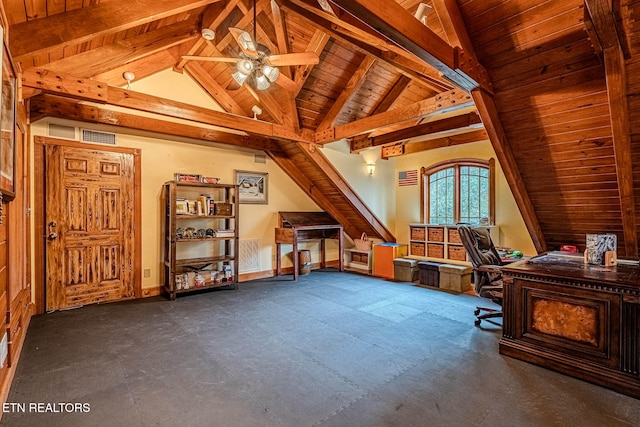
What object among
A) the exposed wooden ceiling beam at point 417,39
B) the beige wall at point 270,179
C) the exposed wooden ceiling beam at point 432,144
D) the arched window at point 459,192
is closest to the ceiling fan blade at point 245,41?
the exposed wooden ceiling beam at point 417,39

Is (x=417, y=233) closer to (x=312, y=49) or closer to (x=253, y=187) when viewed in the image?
(x=253, y=187)

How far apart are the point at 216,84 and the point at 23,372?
4.34 metres

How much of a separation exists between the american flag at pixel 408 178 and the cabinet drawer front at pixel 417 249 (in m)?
1.27

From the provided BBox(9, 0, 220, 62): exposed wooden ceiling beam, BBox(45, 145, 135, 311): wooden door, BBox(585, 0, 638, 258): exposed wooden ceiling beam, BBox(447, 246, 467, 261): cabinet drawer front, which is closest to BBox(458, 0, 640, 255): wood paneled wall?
BBox(585, 0, 638, 258): exposed wooden ceiling beam

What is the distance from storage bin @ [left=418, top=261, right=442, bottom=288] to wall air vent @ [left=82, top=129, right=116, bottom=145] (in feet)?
16.9

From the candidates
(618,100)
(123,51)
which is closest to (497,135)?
(618,100)

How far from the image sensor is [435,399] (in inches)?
83.9

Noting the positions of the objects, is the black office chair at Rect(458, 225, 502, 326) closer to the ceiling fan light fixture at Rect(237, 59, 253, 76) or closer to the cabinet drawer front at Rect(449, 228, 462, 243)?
the cabinet drawer front at Rect(449, 228, 462, 243)

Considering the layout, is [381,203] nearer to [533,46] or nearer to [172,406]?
[533,46]

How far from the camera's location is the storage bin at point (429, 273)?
5206 mm

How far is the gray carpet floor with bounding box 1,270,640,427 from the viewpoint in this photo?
197 centimetres

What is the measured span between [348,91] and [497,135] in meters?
2.27

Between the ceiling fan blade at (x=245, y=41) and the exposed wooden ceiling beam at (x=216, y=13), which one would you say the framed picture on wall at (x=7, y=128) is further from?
the exposed wooden ceiling beam at (x=216, y=13)

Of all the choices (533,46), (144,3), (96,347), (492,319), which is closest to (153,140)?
(144,3)
